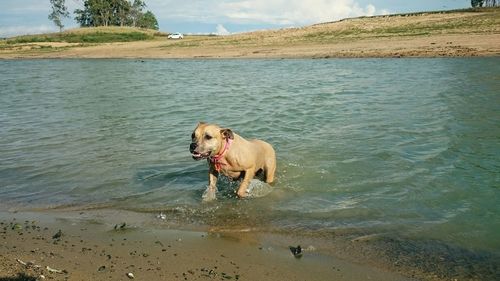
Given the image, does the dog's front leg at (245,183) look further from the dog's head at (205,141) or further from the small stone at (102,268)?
the small stone at (102,268)

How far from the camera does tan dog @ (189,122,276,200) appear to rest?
7633 mm

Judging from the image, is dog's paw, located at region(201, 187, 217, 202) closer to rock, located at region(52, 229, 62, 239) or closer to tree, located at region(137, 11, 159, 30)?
rock, located at region(52, 229, 62, 239)

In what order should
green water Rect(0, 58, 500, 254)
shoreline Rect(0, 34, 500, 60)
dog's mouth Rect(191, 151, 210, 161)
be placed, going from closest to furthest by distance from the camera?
1. green water Rect(0, 58, 500, 254)
2. dog's mouth Rect(191, 151, 210, 161)
3. shoreline Rect(0, 34, 500, 60)

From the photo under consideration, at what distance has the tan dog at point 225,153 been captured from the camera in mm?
7633

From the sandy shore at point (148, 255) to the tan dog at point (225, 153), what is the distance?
145cm

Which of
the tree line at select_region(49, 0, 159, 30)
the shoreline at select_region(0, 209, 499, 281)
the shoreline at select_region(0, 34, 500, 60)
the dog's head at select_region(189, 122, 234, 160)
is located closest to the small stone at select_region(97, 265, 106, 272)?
the shoreline at select_region(0, 209, 499, 281)

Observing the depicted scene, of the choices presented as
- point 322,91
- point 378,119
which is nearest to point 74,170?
point 378,119

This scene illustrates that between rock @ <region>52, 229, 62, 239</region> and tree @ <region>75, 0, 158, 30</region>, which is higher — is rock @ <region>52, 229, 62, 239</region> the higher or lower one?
the lower one

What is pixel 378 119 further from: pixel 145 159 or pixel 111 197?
pixel 111 197

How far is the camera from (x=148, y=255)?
5656mm

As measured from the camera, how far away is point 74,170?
10.3 metres

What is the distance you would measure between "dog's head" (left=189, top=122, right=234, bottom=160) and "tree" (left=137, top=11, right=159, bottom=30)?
458 feet

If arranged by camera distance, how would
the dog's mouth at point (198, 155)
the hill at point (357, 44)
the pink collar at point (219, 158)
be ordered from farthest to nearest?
1. the hill at point (357, 44)
2. the pink collar at point (219, 158)
3. the dog's mouth at point (198, 155)

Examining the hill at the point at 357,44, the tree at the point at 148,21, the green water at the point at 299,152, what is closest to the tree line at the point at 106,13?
the tree at the point at 148,21
